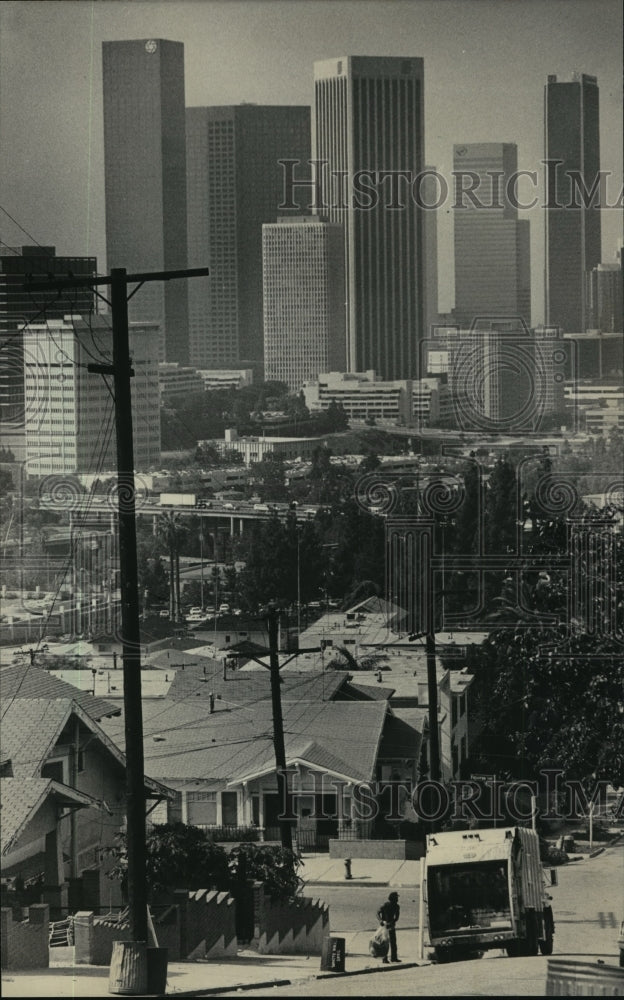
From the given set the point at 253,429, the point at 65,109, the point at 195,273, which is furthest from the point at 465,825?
the point at 65,109

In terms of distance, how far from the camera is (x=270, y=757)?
7.46 m

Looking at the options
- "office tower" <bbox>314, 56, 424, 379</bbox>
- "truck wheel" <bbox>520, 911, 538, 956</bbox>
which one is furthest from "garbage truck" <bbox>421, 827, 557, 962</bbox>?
"office tower" <bbox>314, 56, 424, 379</bbox>

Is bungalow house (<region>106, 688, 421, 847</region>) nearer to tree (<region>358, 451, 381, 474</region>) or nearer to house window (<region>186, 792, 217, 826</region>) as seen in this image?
house window (<region>186, 792, 217, 826</region>)

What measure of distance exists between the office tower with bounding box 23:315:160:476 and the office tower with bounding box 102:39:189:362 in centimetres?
17

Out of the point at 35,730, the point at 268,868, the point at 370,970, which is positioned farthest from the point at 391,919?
the point at 35,730

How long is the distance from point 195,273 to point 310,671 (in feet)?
7.97

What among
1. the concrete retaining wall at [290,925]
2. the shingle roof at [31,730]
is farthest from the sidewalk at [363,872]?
the shingle roof at [31,730]

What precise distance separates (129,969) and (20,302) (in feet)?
10.8

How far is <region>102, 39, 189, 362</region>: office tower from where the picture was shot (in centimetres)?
732

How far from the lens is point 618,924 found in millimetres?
7047

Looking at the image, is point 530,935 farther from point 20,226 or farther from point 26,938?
point 20,226

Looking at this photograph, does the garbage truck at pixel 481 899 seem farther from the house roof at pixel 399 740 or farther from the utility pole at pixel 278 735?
the utility pole at pixel 278 735

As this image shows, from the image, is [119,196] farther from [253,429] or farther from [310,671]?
[310,671]

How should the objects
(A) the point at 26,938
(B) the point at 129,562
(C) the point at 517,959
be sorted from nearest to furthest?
1. (C) the point at 517,959
2. (B) the point at 129,562
3. (A) the point at 26,938
